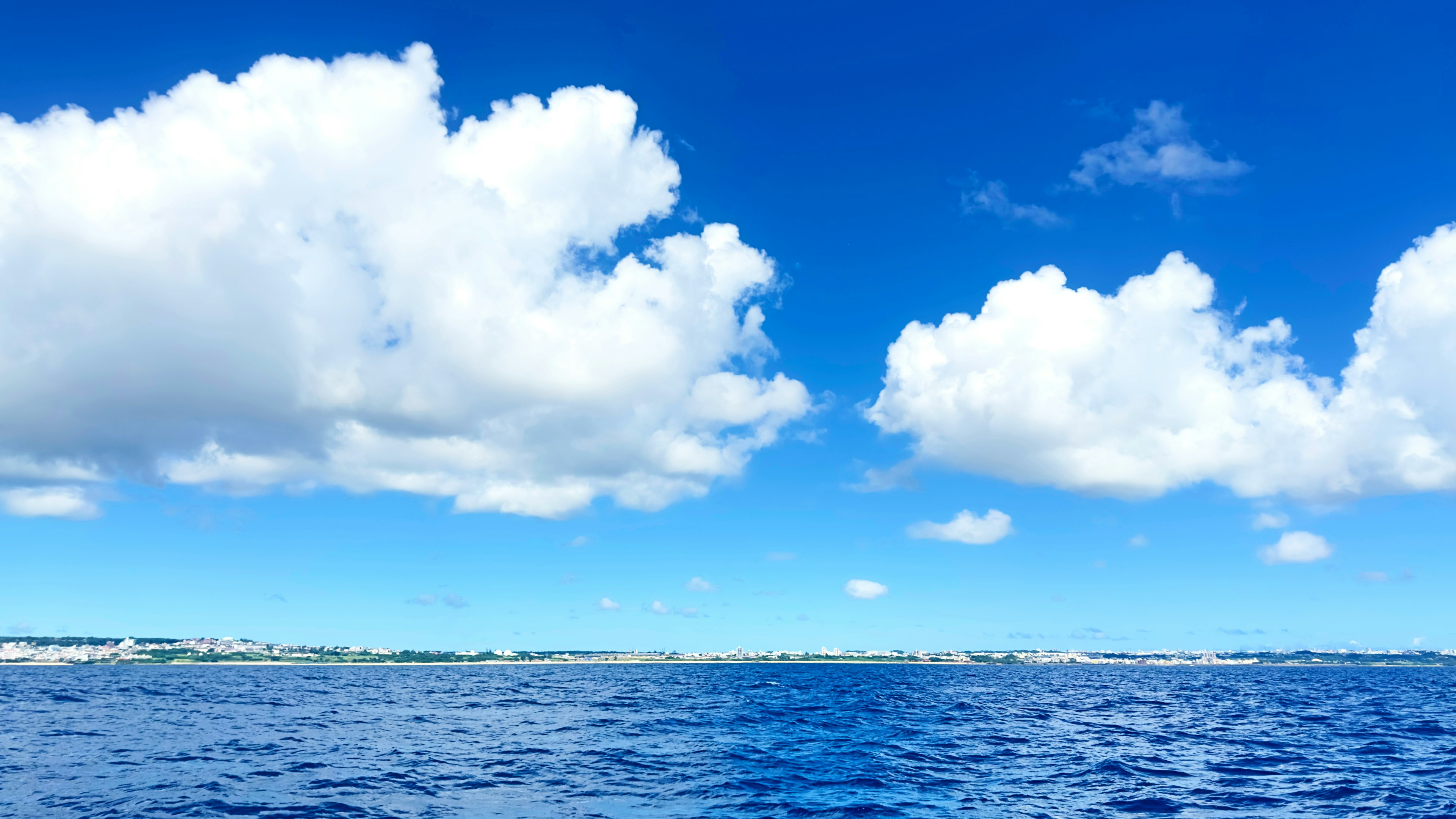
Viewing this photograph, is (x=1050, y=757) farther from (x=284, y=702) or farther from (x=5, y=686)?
(x=5, y=686)

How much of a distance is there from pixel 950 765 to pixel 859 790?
10.4m

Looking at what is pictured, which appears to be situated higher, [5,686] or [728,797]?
[728,797]

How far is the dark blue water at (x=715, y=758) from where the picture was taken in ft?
110

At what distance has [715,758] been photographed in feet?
154

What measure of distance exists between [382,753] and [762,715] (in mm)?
39958

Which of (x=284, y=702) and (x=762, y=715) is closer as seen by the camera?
Result: (x=762, y=715)

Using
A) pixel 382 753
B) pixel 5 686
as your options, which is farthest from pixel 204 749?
pixel 5 686

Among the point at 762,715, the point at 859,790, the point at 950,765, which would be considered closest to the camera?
the point at 859,790

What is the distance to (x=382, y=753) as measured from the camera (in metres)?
47.7

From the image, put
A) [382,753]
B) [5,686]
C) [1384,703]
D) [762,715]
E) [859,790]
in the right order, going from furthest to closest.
Answer: [5,686]
[1384,703]
[762,715]
[382,753]
[859,790]

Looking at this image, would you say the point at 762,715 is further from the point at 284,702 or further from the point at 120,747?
the point at 284,702

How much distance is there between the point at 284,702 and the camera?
93625 millimetres

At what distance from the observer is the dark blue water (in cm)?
3347

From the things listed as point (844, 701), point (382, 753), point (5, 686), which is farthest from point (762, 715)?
point (5, 686)
